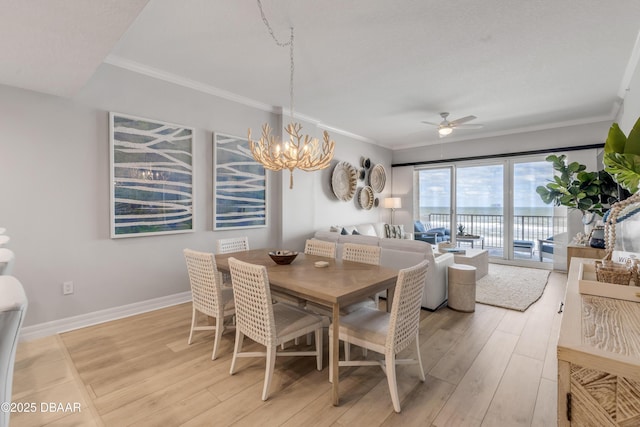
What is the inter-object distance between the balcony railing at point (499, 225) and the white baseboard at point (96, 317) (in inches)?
226

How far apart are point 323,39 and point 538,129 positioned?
16.7 ft

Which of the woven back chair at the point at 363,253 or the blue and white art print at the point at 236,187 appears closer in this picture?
the woven back chair at the point at 363,253

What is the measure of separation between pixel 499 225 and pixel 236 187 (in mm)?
5619

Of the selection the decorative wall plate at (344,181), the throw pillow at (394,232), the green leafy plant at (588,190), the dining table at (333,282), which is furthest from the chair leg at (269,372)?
the throw pillow at (394,232)

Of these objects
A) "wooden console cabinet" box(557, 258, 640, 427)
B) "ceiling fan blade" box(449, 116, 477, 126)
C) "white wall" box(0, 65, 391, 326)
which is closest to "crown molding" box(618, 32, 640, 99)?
"ceiling fan blade" box(449, 116, 477, 126)

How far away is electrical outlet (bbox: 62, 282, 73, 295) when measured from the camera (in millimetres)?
2896

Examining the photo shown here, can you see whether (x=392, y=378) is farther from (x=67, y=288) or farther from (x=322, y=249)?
(x=67, y=288)

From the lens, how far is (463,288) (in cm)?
347

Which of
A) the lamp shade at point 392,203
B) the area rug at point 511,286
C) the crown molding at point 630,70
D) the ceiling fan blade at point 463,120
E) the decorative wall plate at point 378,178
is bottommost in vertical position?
the area rug at point 511,286

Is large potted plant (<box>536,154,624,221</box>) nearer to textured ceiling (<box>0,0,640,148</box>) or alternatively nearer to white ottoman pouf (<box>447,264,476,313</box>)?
textured ceiling (<box>0,0,640,148</box>)

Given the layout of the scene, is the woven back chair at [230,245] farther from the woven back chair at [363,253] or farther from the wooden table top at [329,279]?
the woven back chair at [363,253]

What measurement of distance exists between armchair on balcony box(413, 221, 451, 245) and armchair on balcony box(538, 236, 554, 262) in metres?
1.70

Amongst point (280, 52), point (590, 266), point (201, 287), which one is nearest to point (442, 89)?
point (280, 52)

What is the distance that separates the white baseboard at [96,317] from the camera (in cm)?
275
